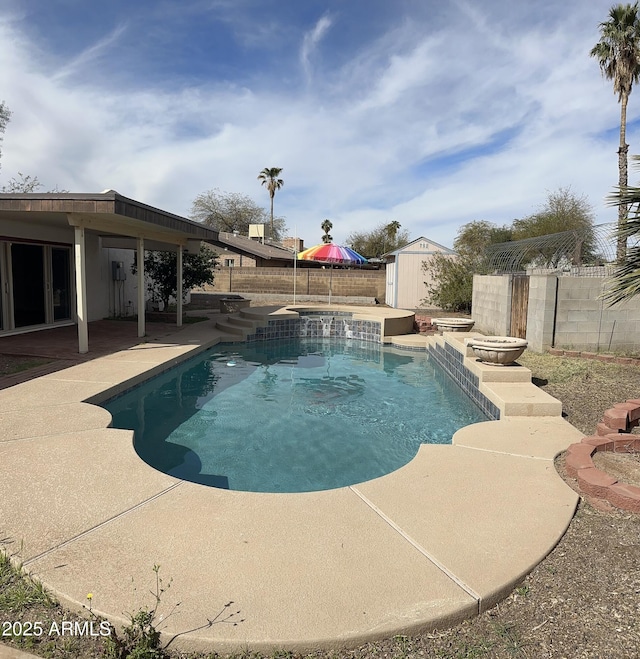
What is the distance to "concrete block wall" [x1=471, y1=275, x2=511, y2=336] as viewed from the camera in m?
11.9

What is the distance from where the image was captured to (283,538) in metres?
2.97

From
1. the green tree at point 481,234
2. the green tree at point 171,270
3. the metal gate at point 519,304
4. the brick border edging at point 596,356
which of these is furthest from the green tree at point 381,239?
the brick border edging at point 596,356

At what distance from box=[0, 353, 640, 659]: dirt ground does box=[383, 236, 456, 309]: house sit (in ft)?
57.7

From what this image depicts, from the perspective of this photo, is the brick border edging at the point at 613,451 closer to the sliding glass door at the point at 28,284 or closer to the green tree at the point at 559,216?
the sliding glass door at the point at 28,284

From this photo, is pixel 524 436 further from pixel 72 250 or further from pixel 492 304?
pixel 72 250

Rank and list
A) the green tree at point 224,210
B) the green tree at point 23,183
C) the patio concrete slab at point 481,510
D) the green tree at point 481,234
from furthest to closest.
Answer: the green tree at point 224,210, the green tree at point 23,183, the green tree at point 481,234, the patio concrete slab at point 481,510

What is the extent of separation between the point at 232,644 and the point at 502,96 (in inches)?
581

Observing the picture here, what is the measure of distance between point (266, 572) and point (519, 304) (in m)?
10.5

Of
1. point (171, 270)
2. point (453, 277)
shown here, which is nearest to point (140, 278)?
point (171, 270)

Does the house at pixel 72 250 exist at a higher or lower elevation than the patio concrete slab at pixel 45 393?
higher

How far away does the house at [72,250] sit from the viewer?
8.11 m

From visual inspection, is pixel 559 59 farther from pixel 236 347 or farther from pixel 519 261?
pixel 236 347

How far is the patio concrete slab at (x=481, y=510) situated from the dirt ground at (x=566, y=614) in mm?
90

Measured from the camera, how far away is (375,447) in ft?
19.3
